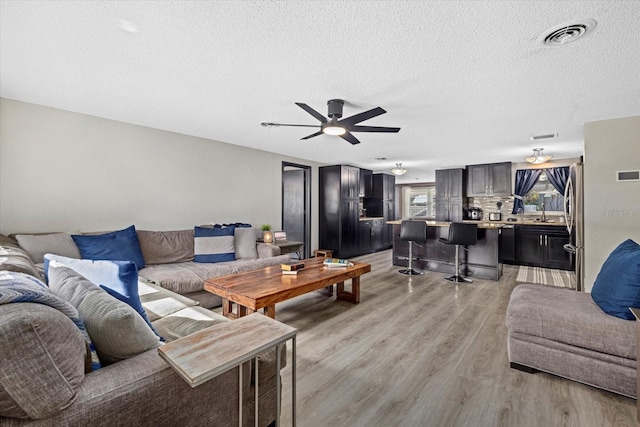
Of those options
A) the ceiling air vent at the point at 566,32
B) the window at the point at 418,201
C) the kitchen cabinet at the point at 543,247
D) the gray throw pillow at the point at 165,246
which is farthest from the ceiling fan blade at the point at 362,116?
the window at the point at 418,201

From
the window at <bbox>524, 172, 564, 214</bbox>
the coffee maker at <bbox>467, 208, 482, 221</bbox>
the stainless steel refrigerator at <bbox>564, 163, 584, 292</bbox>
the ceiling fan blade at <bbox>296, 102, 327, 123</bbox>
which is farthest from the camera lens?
the coffee maker at <bbox>467, 208, 482, 221</bbox>

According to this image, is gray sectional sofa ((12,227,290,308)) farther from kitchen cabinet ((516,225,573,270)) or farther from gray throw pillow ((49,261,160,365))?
kitchen cabinet ((516,225,573,270))

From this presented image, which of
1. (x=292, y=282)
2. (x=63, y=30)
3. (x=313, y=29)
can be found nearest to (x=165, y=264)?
(x=292, y=282)

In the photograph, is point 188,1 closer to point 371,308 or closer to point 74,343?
point 74,343

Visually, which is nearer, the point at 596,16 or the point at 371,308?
the point at 596,16

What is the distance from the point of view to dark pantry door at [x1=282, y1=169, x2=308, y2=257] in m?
6.71

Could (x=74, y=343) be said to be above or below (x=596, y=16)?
below

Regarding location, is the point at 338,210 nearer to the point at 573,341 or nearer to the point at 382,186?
the point at 382,186

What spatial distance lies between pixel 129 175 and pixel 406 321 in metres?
3.95

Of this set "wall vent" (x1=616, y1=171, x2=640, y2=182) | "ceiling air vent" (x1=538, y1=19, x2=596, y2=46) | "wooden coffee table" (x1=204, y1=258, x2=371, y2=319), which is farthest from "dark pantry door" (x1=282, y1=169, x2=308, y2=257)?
"ceiling air vent" (x1=538, y1=19, x2=596, y2=46)

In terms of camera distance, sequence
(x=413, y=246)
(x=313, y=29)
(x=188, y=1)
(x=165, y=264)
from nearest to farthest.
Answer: (x=188, y=1) → (x=313, y=29) → (x=165, y=264) → (x=413, y=246)

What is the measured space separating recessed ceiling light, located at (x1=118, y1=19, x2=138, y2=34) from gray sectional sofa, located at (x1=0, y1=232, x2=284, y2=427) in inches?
67.9

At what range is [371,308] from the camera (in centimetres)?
345

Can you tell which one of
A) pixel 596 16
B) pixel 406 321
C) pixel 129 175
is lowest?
pixel 406 321
